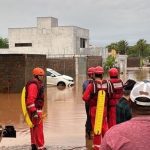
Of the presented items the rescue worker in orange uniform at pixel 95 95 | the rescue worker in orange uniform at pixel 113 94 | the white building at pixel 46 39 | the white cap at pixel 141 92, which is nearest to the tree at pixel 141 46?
the white building at pixel 46 39

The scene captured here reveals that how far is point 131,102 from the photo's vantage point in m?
3.22

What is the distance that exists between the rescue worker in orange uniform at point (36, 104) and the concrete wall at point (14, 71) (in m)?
18.0

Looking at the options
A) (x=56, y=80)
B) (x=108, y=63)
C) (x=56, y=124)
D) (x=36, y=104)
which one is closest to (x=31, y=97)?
(x=36, y=104)

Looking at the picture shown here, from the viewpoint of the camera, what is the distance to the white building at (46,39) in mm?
60312

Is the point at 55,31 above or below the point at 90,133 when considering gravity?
above

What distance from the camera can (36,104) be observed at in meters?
9.62

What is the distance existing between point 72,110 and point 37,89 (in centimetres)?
924

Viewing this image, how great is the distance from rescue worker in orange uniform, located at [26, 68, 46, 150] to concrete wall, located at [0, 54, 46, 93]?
17980 millimetres

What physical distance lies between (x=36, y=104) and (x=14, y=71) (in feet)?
60.7

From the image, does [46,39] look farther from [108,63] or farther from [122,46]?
[122,46]

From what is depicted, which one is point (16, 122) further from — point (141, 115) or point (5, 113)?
point (141, 115)

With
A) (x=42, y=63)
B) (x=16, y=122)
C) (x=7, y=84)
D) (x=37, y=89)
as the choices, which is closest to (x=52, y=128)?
(x=16, y=122)

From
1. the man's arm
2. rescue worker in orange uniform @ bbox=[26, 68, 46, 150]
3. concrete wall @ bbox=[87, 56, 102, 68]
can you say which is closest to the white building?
concrete wall @ bbox=[87, 56, 102, 68]

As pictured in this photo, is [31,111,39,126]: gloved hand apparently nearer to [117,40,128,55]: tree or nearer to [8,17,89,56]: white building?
[8,17,89,56]: white building
